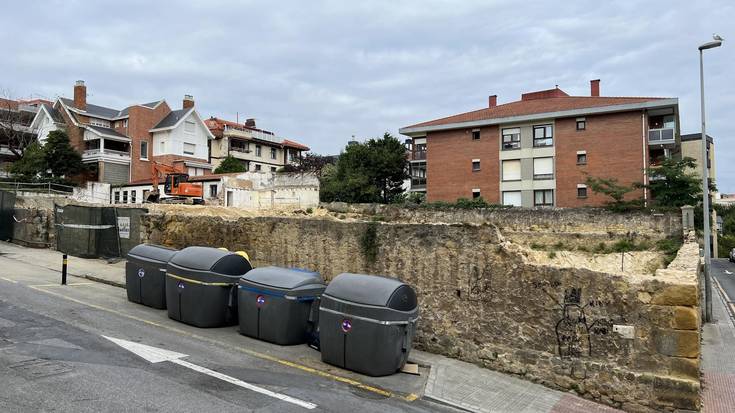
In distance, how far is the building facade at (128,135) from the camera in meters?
45.2

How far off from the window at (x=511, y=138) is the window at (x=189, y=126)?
29935 millimetres

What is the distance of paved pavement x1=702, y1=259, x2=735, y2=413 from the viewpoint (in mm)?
7629

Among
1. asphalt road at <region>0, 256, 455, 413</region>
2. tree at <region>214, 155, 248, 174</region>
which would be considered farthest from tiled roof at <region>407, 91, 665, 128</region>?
asphalt road at <region>0, 256, 455, 413</region>

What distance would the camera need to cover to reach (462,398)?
23.1ft

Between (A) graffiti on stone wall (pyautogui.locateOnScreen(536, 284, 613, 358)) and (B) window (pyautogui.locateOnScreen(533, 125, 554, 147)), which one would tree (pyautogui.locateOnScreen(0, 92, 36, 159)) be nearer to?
(B) window (pyautogui.locateOnScreen(533, 125, 554, 147))

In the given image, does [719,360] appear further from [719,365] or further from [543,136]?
[543,136]

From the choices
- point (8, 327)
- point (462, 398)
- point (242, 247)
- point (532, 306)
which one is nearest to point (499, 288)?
point (532, 306)

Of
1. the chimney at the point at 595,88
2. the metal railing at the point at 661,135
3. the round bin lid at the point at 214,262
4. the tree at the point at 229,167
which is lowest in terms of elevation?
the round bin lid at the point at 214,262

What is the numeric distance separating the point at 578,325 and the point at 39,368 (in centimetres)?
777

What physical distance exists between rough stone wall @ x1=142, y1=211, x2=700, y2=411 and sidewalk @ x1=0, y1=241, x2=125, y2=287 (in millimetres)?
7015

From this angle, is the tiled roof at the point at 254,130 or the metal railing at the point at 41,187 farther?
the tiled roof at the point at 254,130

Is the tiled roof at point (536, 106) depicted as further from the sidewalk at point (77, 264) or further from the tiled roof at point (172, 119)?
A: the sidewalk at point (77, 264)

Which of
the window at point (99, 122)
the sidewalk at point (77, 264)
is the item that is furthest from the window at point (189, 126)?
the sidewalk at point (77, 264)

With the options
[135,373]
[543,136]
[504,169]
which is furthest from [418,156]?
[135,373]
